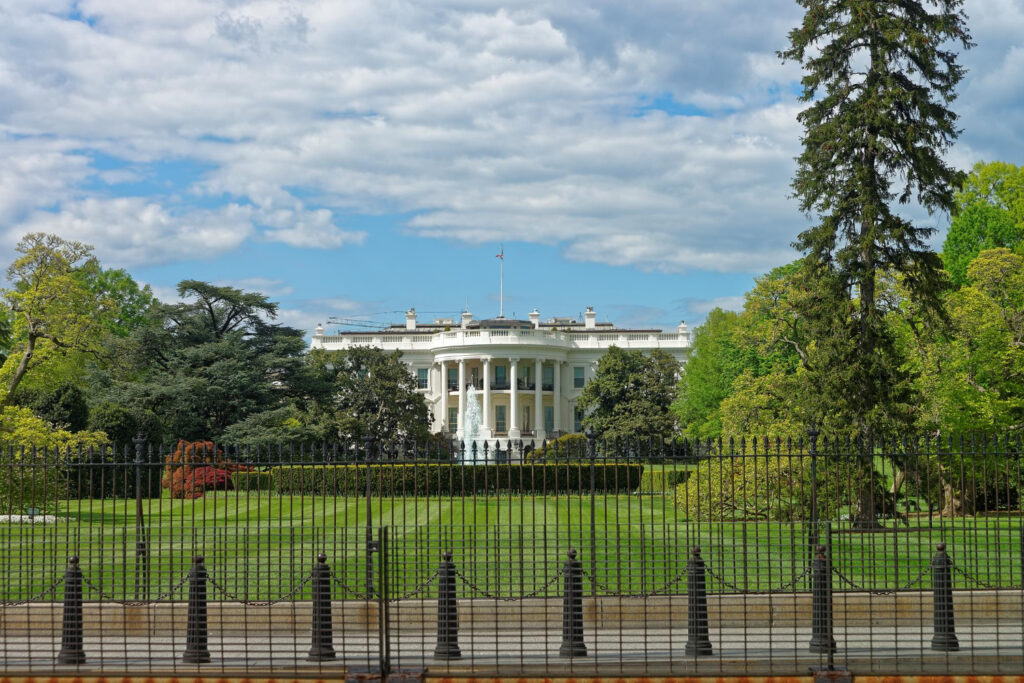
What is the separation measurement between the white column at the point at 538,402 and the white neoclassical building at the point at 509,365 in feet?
0.27

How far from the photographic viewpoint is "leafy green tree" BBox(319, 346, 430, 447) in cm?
6129

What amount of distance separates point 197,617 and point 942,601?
24.2 feet

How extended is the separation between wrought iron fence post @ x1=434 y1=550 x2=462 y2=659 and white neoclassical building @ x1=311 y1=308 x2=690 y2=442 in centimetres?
7943

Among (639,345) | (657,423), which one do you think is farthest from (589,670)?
(639,345)

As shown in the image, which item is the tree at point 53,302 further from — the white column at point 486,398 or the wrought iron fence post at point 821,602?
the white column at point 486,398

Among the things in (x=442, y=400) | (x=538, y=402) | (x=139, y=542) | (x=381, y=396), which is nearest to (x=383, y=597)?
(x=139, y=542)

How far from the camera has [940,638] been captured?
11.3 meters

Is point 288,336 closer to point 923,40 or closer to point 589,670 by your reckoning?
point 923,40

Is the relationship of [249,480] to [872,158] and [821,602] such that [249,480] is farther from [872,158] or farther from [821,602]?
[872,158]

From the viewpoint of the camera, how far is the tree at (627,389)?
67812 mm

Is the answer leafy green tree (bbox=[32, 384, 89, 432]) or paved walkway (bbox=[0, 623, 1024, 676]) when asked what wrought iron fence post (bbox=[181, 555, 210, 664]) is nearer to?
paved walkway (bbox=[0, 623, 1024, 676])

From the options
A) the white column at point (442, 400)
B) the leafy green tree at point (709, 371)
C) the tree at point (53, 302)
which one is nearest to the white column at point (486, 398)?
the white column at point (442, 400)

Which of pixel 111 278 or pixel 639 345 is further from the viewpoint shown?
pixel 639 345

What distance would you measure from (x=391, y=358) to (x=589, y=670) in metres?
55.3
